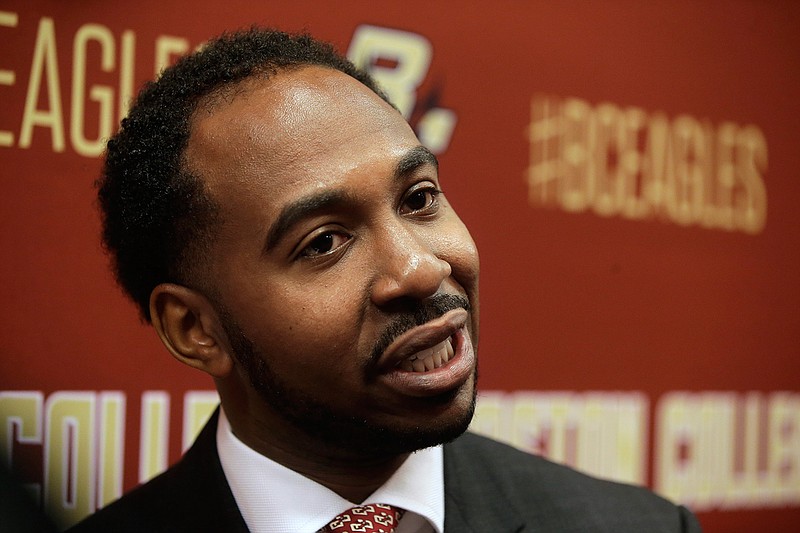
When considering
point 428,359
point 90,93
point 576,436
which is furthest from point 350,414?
point 576,436

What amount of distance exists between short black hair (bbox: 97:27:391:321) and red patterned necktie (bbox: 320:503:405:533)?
14.9 inches

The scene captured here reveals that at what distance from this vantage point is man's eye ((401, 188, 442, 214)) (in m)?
1.16

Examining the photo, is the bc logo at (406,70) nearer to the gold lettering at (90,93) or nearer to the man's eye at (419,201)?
the gold lettering at (90,93)

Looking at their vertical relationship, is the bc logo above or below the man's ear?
above

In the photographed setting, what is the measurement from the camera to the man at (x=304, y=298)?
1.08 metres

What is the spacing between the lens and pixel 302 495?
3.90ft

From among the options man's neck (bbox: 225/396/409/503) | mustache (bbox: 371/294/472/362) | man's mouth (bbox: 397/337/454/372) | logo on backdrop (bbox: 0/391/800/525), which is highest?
mustache (bbox: 371/294/472/362)

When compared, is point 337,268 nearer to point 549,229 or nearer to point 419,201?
point 419,201

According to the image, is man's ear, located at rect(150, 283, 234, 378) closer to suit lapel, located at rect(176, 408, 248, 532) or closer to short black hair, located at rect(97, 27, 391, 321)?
short black hair, located at rect(97, 27, 391, 321)

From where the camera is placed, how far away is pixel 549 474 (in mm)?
1385

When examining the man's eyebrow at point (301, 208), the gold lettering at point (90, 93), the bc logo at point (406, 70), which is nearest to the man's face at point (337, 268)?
the man's eyebrow at point (301, 208)

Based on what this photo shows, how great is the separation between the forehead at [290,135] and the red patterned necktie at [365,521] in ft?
1.44

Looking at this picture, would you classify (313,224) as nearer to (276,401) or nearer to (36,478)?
(276,401)

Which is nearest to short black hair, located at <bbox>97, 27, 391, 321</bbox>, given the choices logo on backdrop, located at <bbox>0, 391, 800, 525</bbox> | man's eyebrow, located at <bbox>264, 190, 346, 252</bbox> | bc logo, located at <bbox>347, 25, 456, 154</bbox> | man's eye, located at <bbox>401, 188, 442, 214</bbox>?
man's eyebrow, located at <bbox>264, 190, 346, 252</bbox>
